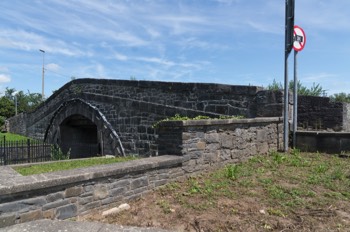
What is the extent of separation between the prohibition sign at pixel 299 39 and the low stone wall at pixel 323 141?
2.33 metres

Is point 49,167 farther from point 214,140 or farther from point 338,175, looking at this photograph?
point 338,175

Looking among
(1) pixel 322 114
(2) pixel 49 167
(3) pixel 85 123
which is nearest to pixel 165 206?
(2) pixel 49 167

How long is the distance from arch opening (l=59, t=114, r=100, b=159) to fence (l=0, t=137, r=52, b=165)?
190cm

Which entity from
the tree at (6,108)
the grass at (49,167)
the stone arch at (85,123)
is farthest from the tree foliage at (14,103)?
the grass at (49,167)

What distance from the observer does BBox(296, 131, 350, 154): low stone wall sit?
755 centimetres

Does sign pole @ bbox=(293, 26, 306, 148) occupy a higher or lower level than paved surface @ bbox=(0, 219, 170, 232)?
higher

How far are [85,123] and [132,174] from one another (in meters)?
12.7

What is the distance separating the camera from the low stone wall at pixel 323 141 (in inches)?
297

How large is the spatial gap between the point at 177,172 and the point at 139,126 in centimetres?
607

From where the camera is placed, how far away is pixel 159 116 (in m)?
10.5

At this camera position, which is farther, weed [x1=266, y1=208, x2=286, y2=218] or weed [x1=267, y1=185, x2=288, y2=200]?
weed [x1=267, y1=185, x2=288, y2=200]

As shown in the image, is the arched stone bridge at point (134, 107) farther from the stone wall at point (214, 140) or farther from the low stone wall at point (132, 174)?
the low stone wall at point (132, 174)

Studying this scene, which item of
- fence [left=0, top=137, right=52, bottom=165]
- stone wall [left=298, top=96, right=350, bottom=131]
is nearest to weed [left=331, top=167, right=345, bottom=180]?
stone wall [left=298, top=96, right=350, bottom=131]

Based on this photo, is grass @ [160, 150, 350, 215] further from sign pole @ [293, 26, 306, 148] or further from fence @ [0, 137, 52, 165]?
fence @ [0, 137, 52, 165]
